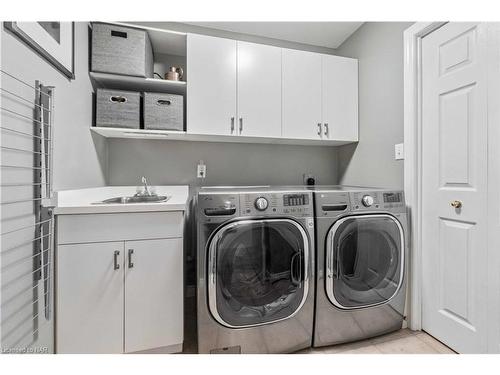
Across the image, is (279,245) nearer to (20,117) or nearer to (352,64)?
(20,117)

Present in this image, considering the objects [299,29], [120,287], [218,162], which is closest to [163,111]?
[218,162]

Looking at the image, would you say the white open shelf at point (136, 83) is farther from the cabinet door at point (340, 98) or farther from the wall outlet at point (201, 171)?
the cabinet door at point (340, 98)

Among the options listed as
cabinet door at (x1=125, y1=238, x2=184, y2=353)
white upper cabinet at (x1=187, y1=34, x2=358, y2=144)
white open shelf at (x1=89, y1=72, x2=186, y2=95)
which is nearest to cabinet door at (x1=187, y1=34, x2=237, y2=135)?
white upper cabinet at (x1=187, y1=34, x2=358, y2=144)

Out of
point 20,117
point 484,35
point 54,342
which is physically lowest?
point 54,342

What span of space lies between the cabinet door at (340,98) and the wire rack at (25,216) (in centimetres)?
192

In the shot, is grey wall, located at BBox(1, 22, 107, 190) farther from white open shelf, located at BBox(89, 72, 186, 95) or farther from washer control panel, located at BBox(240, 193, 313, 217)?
washer control panel, located at BBox(240, 193, 313, 217)

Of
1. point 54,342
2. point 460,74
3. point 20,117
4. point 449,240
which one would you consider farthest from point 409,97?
point 54,342

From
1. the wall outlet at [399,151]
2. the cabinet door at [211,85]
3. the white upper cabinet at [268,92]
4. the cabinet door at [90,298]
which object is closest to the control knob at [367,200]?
the wall outlet at [399,151]

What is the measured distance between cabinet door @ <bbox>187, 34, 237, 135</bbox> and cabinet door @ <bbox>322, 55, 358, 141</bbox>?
84 cm

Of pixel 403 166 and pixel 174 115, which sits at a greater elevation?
pixel 174 115

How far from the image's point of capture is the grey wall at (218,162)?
2.04 meters

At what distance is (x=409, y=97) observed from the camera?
1622 mm

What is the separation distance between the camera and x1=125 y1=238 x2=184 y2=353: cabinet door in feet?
4.14

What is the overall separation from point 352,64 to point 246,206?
176 centimetres
